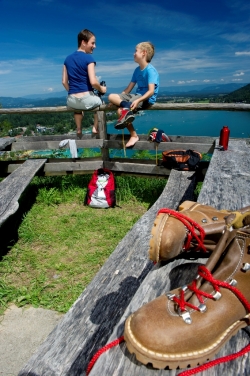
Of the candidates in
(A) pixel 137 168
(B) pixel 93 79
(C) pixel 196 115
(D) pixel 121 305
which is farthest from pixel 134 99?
(C) pixel 196 115

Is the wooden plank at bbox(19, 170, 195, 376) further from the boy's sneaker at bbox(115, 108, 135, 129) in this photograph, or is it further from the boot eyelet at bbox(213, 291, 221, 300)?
the boy's sneaker at bbox(115, 108, 135, 129)

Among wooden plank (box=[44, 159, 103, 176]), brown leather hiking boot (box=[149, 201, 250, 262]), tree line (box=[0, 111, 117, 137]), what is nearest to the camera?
brown leather hiking boot (box=[149, 201, 250, 262])

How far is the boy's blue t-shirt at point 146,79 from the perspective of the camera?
15.7 ft

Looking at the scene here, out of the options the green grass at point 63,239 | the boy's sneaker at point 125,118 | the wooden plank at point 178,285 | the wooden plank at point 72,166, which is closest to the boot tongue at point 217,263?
the wooden plank at point 178,285

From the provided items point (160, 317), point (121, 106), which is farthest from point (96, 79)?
point (160, 317)

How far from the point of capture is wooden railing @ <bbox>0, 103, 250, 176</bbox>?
16.1 feet

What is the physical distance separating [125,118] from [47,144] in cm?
188

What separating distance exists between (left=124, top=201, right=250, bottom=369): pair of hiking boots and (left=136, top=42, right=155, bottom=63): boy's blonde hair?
4.30m

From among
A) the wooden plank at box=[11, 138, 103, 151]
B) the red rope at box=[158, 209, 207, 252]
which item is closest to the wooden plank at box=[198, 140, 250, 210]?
the red rope at box=[158, 209, 207, 252]

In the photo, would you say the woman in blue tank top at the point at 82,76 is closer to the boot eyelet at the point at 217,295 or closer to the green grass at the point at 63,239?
the green grass at the point at 63,239

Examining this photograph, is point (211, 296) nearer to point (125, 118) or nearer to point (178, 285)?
point (178, 285)

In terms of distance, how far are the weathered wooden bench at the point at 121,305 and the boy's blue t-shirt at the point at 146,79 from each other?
2.37 metres

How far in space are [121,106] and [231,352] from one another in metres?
4.25

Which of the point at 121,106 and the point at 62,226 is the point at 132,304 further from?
the point at 121,106
